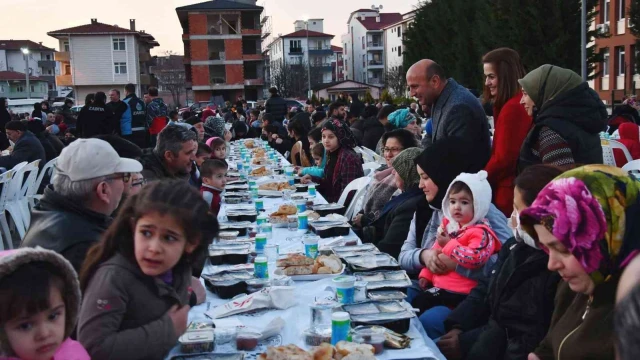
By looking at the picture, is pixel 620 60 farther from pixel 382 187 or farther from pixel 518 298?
pixel 518 298

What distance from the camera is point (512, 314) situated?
305 centimetres

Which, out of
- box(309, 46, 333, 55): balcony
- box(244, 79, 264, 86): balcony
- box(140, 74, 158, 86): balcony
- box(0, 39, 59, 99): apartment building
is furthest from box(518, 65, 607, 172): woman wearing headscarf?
box(0, 39, 59, 99): apartment building

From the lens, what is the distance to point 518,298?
3.02 meters

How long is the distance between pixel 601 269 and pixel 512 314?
898 mm

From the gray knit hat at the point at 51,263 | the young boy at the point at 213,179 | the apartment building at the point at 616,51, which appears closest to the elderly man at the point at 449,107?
the young boy at the point at 213,179

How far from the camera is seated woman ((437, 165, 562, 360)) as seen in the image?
2.93 metres

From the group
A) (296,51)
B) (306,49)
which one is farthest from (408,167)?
(306,49)

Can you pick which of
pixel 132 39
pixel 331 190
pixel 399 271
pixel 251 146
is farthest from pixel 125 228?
pixel 132 39

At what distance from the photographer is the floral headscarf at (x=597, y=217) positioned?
2.15 metres

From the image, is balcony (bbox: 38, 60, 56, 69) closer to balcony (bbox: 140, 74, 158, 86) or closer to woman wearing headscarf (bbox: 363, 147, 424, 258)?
balcony (bbox: 140, 74, 158, 86)

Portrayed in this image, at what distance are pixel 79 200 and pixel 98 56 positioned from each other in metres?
55.3

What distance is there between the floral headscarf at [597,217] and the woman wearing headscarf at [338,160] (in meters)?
5.03

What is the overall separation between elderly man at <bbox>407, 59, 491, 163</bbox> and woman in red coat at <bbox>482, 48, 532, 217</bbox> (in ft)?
0.58

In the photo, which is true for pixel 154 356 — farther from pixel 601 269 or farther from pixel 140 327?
pixel 601 269
